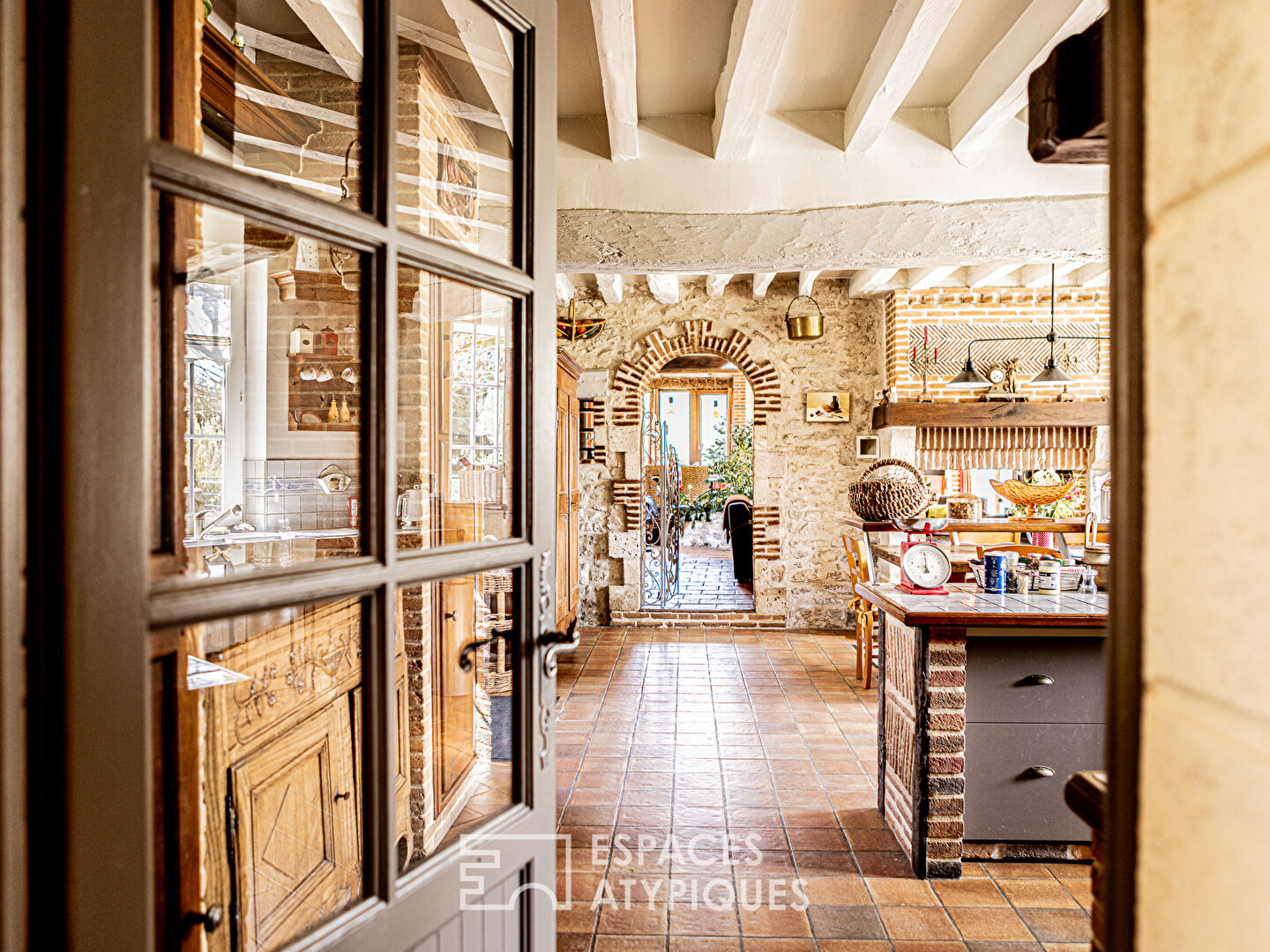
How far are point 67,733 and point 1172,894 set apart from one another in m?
0.89

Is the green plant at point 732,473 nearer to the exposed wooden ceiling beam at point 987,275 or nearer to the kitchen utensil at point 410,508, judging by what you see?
the exposed wooden ceiling beam at point 987,275

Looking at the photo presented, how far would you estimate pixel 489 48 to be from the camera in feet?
4.47

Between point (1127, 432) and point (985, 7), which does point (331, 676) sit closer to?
point (1127, 432)

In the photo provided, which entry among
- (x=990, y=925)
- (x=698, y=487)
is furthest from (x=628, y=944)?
(x=698, y=487)

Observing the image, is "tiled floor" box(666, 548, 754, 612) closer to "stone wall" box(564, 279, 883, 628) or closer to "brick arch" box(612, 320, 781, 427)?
"stone wall" box(564, 279, 883, 628)

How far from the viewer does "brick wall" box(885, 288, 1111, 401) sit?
6520 millimetres

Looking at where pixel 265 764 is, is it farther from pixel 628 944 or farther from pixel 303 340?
pixel 303 340

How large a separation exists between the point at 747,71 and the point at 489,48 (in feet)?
4.61

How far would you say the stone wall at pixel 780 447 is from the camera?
6785 millimetres

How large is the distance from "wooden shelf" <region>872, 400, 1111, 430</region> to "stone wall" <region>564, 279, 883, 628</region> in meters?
0.53

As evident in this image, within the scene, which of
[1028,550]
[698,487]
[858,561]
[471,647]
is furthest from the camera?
[698,487]

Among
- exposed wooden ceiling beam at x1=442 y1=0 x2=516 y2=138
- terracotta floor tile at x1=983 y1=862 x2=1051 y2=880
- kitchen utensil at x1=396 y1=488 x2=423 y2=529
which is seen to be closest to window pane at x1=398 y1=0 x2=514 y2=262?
exposed wooden ceiling beam at x1=442 y1=0 x2=516 y2=138

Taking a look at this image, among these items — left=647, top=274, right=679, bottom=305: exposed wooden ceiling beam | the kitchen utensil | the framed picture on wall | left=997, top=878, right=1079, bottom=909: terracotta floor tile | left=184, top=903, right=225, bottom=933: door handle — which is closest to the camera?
left=184, top=903, right=225, bottom=933: door handle

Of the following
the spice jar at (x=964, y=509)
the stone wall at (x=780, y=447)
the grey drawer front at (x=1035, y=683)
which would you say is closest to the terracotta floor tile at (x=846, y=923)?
the grey drawer front at (x=1035, y=683)
